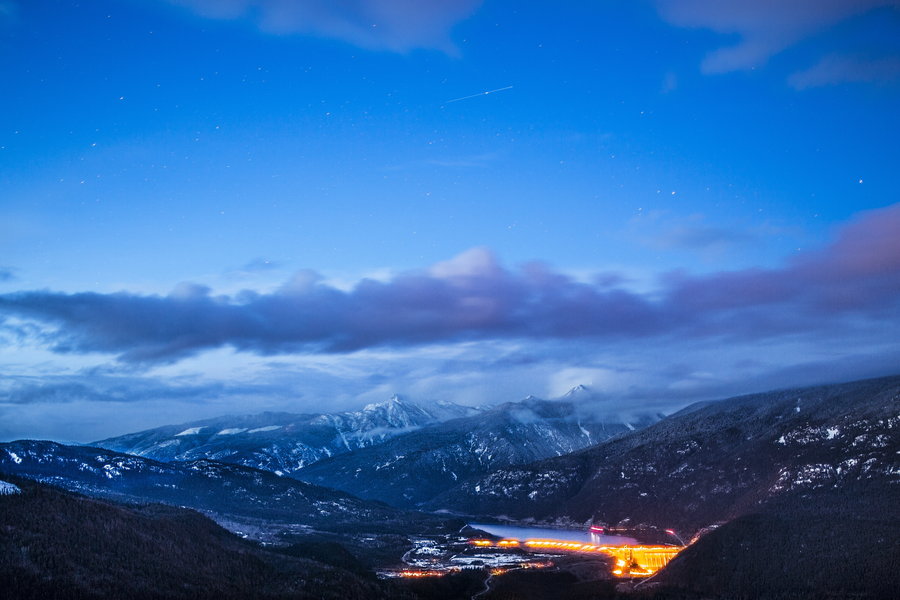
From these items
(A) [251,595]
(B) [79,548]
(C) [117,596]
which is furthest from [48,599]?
(A) [251,595]

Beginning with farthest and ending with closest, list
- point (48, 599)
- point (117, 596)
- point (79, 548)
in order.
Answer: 1. point (79, 548)
2. point (117, 596)
3. point (48, 599)

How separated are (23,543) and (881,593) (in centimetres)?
23381

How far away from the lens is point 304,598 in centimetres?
19925

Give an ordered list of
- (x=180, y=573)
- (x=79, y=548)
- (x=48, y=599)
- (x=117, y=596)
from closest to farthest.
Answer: (x=48, y=599)
(x=117, y=596)
(x=79, y=548)
(x=180, y=573)

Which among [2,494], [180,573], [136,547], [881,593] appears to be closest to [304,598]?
[180,573]

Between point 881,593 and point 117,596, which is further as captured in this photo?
point 881,593

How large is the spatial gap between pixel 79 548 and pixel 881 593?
223 metres

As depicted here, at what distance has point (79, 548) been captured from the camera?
601ft

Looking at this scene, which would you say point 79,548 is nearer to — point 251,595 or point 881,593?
point 251,595

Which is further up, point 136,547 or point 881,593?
point 136,547

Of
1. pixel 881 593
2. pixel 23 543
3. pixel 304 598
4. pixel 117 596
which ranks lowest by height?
pixel 881 593

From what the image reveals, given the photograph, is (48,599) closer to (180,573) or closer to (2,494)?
(180,573)

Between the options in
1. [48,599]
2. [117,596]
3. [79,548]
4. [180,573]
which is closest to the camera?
[48,599]

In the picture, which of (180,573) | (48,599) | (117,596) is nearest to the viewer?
(48,599)
